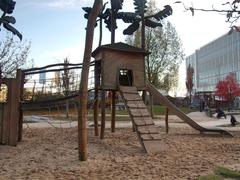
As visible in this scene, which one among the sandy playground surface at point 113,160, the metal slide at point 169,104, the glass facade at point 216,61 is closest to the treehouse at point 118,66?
the metal slide at point 169,104

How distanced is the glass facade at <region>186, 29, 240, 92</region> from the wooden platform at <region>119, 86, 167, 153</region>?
230 feet

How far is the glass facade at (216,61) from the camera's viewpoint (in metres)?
93.4

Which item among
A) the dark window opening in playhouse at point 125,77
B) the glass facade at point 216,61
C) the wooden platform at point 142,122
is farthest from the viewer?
the glass facade at point 216,61

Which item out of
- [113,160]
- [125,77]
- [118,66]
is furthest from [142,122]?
[125,77]

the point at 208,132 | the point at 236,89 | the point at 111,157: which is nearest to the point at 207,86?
the point at 236,89

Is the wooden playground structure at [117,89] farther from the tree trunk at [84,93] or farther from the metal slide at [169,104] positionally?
the tree trunk at [84,93]

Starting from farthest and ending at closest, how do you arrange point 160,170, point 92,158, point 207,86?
point 207,86, point 92,158, point 160,170

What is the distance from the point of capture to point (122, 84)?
16094 mm

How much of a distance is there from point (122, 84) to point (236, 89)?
61103 mm

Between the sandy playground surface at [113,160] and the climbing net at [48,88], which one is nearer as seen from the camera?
the sandy playground surface at [113,160]

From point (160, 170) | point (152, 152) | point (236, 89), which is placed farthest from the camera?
point (236, 89)

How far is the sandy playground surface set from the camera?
356 inches

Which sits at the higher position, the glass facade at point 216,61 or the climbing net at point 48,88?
the glass facade at point 216,61

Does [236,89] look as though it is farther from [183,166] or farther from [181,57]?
[183,166]
